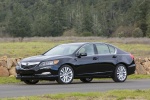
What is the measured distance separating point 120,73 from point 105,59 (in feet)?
2.54

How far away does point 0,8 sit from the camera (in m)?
160

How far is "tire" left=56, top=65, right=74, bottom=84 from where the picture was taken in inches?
671

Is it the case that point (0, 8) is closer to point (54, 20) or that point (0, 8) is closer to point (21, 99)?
point (54, 20)

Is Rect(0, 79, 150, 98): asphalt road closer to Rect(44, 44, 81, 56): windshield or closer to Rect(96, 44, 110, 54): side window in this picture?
Rect(44, 44, 81, 56): windshield

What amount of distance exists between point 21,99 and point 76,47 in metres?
7.32

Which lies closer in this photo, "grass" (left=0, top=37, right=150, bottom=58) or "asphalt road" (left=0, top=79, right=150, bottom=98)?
"asphalt road" (left=0, top=79, right=150, bottom=98)

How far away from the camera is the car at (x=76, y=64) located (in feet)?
55.6

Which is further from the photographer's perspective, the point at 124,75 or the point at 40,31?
the point at 40,31

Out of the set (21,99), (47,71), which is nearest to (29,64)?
(47,71)

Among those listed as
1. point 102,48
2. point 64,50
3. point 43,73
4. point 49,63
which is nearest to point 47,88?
point 43,73

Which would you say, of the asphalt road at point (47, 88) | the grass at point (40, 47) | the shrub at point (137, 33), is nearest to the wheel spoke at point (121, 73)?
the asphalt road at point (47, 88)

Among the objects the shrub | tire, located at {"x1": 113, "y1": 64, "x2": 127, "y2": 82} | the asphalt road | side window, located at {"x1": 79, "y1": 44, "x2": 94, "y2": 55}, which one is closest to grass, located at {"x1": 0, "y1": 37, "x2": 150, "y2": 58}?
tire, located at {"x1": 113, "y1": 64, "x2": 127, "y2": 82}

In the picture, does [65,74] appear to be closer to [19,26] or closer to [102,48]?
[102,48]

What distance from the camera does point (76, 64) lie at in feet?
57.8
